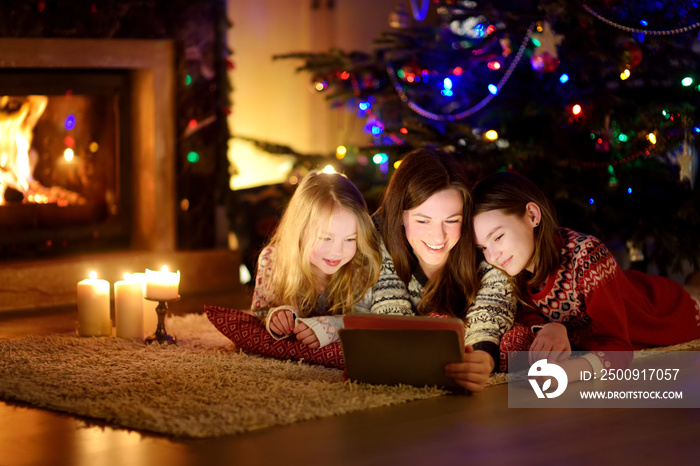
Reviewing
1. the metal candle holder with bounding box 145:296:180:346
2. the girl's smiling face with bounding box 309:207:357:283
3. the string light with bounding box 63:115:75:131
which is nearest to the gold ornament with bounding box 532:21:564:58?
the girl's smiling face with bounding box 309:207:357:283

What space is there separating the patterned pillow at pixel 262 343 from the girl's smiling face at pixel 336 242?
24cm

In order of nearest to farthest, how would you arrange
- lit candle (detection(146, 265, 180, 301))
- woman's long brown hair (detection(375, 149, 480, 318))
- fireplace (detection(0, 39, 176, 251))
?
woman's long brown hair (detection(375, 149, 480, 318)) → lit candle (detection(146, 265, 180, 301)) → fireplace (detection(0, 39, 176, 251))

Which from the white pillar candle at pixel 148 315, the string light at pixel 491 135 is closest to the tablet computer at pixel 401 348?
the white pillar candle at pixel 148 315

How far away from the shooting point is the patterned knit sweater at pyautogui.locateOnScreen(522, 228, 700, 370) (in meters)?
2.34

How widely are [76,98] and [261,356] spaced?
2016 millimetres

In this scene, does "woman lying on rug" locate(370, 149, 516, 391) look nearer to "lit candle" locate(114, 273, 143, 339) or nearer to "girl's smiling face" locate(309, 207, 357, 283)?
"girl's smiling face" locate(309, 207, 357, 283)

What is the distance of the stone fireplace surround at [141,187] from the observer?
3.72 metres

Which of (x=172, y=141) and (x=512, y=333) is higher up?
(x=172, y=141)

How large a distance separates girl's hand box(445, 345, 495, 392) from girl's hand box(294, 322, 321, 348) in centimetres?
48

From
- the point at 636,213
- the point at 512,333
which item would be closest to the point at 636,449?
the point at 512,333

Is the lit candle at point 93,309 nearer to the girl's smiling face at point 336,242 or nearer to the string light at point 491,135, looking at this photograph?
the girl's smiling face at point 336,242

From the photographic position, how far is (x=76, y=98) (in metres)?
4.05

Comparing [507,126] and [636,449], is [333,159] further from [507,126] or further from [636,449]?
[636,449]

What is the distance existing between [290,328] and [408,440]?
80 centimetres
